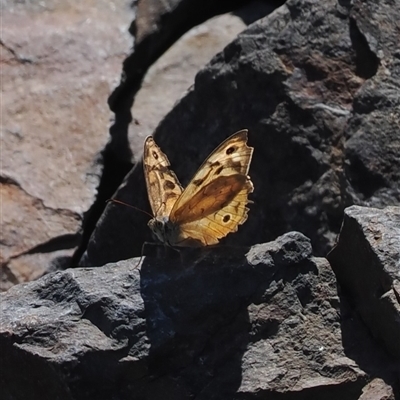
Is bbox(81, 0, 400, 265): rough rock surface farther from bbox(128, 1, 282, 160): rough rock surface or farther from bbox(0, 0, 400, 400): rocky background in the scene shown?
bbox(128, 1, 282, 160): rough rock surface

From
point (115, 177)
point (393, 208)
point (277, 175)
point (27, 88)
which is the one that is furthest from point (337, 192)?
point (27, 88)

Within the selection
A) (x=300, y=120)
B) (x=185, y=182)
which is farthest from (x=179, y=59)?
(x=300, y=120)

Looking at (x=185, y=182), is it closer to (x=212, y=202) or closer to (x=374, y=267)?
(x=212, y=202)

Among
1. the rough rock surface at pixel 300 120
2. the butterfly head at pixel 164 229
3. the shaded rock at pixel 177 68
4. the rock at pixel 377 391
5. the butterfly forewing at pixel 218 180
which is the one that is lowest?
the rock at pixel 377 391

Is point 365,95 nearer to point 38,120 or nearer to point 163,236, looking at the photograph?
point 163,236

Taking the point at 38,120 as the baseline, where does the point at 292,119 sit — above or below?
below

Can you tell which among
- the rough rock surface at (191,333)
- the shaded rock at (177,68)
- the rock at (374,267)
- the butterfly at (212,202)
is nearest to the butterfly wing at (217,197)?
the butterfly at (212,202)

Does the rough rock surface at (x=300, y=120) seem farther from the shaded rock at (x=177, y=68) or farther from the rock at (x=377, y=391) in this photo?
the shaded rock at (x=177, y=68)
